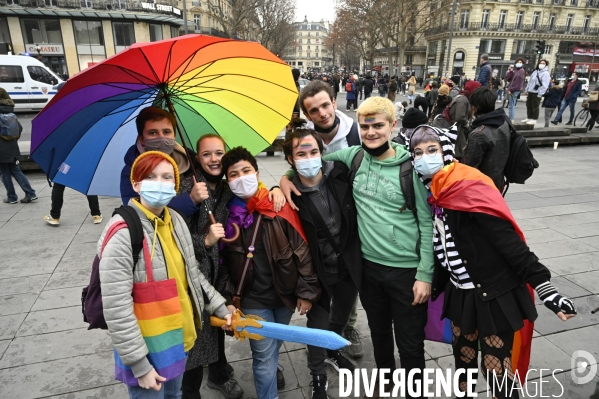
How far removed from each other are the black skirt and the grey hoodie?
2.72ft

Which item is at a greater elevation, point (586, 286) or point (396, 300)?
point (396, 300)

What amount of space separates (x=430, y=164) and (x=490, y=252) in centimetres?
58

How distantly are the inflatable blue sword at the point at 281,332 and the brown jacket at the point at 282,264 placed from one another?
0.22m

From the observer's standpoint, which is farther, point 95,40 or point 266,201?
point 95,40

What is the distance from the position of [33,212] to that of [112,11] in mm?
37138

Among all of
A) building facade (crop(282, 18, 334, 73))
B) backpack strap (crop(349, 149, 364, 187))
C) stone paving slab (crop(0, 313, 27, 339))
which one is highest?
building facade (crop(282, 18, 334, 73))

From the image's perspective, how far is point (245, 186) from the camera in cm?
229

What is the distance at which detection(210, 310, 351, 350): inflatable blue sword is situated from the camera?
1.90m

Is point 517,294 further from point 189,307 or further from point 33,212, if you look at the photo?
point 33,212

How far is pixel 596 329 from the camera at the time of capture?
335 cm

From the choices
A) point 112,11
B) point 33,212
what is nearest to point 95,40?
point 112,11

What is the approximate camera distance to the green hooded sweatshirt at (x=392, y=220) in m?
2.23

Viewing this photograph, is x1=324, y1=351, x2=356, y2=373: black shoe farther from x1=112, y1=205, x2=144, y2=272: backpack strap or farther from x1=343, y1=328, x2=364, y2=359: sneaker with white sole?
x1=112, y1=205, x2=144, y2=272: backpack strap

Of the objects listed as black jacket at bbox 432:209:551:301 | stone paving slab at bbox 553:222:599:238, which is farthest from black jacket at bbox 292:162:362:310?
stone paving slab at bbox 553:222:599:238
